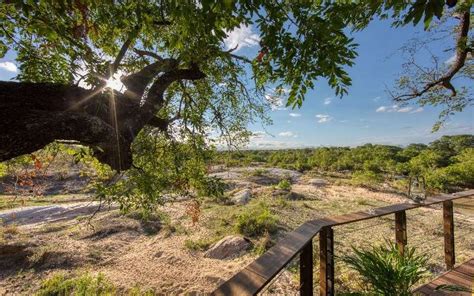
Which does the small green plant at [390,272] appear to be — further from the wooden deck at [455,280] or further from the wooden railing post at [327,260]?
the wooden deck at [455,280]

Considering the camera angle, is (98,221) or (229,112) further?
(98,221)

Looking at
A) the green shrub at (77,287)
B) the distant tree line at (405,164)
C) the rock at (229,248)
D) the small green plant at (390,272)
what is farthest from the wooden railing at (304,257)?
the rock at (229,248)

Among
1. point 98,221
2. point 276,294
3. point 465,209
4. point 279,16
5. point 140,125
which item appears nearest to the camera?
point 279,16

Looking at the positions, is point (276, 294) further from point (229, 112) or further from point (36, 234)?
point (36, 234)

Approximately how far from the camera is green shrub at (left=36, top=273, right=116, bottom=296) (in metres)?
5.57

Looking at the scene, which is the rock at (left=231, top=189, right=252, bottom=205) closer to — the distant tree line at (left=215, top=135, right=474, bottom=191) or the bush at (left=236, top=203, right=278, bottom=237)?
the distant tree line at (left=215, top=135, right=474, bottom=191)

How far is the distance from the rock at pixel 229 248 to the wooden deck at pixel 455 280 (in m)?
5.01

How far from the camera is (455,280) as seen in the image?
3.24 metres

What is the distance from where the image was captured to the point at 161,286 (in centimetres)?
611

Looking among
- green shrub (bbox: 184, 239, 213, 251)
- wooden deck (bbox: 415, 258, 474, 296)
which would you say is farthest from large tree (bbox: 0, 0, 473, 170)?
green shrub (bbox: 184, 239, 213, 251)

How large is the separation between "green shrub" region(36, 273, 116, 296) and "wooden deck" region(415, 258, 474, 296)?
220 inches

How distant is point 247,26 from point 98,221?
11.8m

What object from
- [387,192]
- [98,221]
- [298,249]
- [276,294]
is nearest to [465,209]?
[387,192]

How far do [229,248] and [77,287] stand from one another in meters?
3.81
